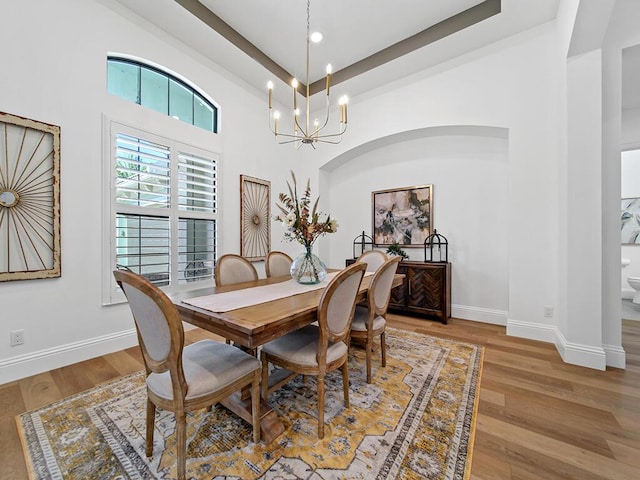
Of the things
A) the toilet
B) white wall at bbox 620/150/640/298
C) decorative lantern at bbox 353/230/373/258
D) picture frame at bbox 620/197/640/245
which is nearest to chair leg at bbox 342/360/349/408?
decorative lantern at bbox 353/230/373/258

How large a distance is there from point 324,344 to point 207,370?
0.63m

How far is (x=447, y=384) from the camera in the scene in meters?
2.08

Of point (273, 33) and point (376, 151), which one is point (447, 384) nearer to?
point (376, 151)

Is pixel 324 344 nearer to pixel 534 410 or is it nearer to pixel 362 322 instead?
pixel 362 322

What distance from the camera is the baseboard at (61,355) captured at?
2100 millimetres

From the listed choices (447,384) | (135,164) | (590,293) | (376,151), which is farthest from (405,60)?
(447,384)

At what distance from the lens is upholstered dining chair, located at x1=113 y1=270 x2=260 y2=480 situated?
1145 mm

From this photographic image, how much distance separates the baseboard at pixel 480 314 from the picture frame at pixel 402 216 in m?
1.05

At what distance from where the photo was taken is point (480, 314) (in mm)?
3643

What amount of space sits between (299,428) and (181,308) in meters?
1.01

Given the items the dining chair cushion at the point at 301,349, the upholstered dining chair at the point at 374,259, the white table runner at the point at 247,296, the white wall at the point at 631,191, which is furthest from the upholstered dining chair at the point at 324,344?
the white wall at the point at 631,191

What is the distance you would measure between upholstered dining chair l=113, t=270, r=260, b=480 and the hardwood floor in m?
0.81

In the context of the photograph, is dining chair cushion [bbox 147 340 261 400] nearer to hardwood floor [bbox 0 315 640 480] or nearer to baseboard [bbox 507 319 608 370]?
hardwood floor [bbox 0 315 640 480]

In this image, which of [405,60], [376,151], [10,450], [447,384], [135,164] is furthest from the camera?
[376,151]
